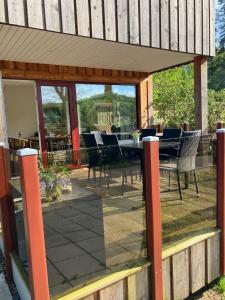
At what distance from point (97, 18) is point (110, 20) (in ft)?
0.64

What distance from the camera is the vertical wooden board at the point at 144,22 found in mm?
3830

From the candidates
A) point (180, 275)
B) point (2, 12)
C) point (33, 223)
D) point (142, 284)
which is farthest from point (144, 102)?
point (33, 223)

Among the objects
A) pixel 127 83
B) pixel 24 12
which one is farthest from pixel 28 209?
pixel 127 83

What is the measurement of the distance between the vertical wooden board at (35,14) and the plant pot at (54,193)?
1952 mm

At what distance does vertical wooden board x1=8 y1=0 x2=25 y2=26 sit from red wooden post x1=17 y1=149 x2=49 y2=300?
6.79ft

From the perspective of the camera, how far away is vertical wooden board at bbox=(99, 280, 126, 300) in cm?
179

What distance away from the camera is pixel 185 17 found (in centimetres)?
429

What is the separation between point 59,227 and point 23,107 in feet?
26.7

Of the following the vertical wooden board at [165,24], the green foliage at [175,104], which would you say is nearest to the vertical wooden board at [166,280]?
the vertical wooden board at [165,24]

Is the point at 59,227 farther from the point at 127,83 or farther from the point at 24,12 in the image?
the point at 127,83

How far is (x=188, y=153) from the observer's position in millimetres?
2965

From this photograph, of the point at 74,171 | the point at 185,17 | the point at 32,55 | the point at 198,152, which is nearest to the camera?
the point at 74,171

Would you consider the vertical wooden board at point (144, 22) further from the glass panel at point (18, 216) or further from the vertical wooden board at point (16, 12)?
the glass panel at point (18, 216)

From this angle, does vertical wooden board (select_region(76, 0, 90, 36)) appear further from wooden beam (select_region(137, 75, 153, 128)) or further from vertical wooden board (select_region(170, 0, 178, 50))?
wooden beam (select_region(137, 75, 153, 128))
